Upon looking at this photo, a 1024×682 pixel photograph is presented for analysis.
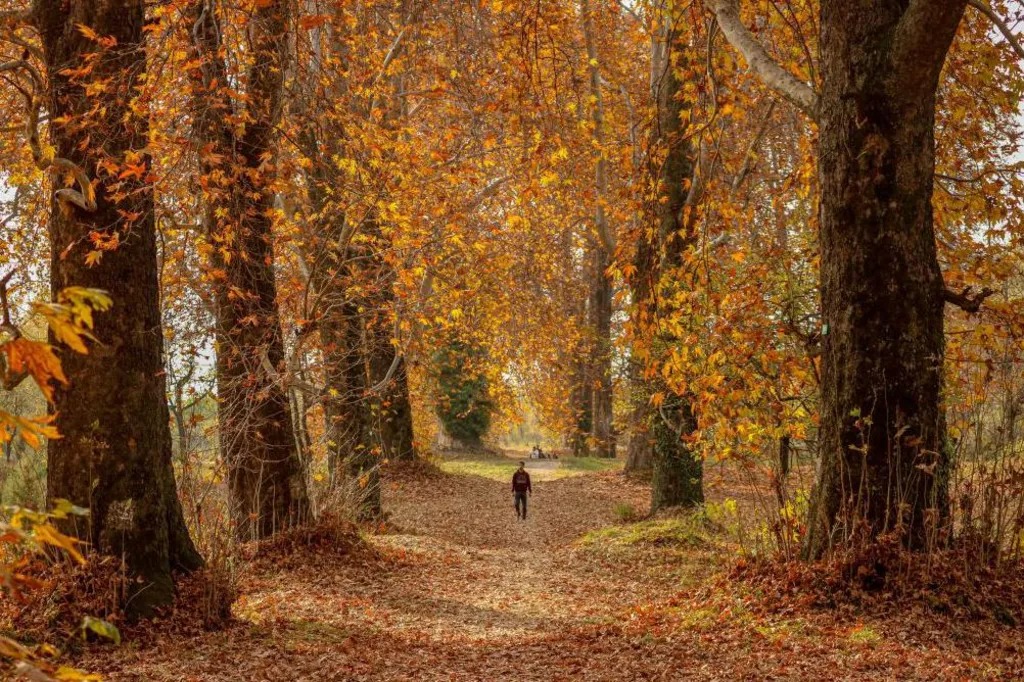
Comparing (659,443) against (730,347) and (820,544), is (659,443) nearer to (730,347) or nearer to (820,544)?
(730,347)

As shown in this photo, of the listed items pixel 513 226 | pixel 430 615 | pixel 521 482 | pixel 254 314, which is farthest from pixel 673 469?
pixel 254 314

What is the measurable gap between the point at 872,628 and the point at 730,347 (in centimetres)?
389

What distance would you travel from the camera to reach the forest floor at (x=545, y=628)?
234 inches

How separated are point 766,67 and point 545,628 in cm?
568

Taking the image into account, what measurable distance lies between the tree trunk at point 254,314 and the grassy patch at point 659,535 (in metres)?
4.80

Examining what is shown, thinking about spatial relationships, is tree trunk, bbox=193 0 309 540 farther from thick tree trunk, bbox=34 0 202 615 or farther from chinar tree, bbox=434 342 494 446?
chinar tree, bbox=434 342 494 446

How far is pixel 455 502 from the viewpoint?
20.5 meters

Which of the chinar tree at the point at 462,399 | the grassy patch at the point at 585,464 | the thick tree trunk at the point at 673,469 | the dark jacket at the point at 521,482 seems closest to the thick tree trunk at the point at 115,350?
the thick tree trunk at the point at 673,469

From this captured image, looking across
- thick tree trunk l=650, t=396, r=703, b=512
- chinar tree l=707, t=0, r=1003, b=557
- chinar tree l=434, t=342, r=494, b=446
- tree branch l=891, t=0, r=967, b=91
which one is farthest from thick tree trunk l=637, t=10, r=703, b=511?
chinar tree l=434, t=342, r=494, b=446

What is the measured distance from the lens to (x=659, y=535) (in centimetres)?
1275

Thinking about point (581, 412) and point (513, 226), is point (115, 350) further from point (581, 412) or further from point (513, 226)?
point (581, 412)

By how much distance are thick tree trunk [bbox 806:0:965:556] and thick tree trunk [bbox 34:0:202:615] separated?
563 centimetres

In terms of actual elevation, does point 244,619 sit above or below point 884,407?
below

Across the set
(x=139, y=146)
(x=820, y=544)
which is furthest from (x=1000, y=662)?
(x=139, y=146)
